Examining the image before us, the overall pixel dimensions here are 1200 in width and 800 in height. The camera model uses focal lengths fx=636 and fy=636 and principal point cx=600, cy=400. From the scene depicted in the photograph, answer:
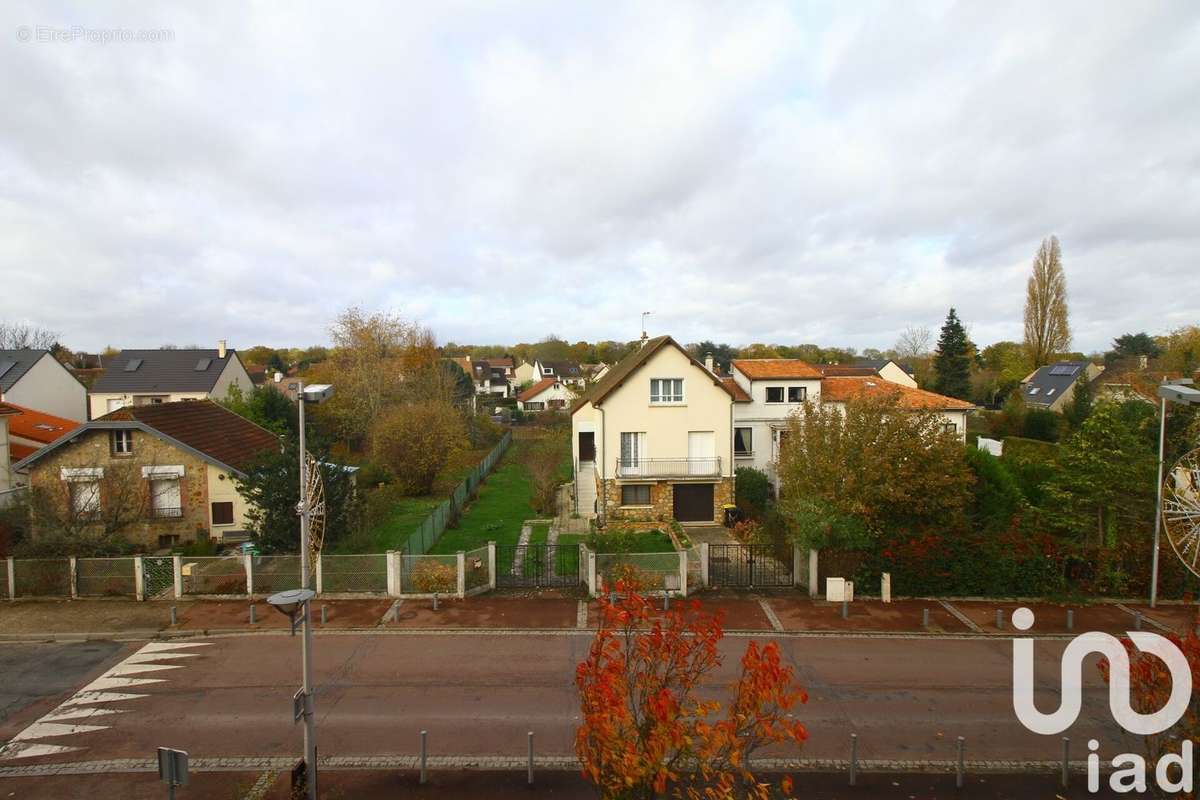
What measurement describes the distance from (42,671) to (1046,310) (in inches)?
2722

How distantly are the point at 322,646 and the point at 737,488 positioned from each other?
58.5ft

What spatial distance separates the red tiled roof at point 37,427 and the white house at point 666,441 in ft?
81.2

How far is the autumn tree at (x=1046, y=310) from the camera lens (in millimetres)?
55750

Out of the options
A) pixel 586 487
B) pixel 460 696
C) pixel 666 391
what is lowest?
pixel 460 696

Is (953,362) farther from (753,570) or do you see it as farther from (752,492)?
(753,570)

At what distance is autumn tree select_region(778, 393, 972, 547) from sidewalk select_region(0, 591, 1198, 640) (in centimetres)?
209

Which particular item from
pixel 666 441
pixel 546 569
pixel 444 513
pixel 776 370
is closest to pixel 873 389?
pixel 776 370

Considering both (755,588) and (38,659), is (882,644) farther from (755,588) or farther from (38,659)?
(38,659)

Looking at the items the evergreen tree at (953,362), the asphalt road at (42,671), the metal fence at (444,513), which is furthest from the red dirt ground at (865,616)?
the evergreen tree at (953,362)

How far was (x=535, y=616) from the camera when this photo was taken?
50.9 feet

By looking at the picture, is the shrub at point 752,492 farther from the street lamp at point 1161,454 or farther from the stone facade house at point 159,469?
the stone facade house at point 159,469

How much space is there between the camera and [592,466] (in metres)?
30.0

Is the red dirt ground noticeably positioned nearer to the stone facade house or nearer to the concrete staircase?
the concrete staircase

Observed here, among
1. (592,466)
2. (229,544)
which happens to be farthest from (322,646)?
(592,466)
